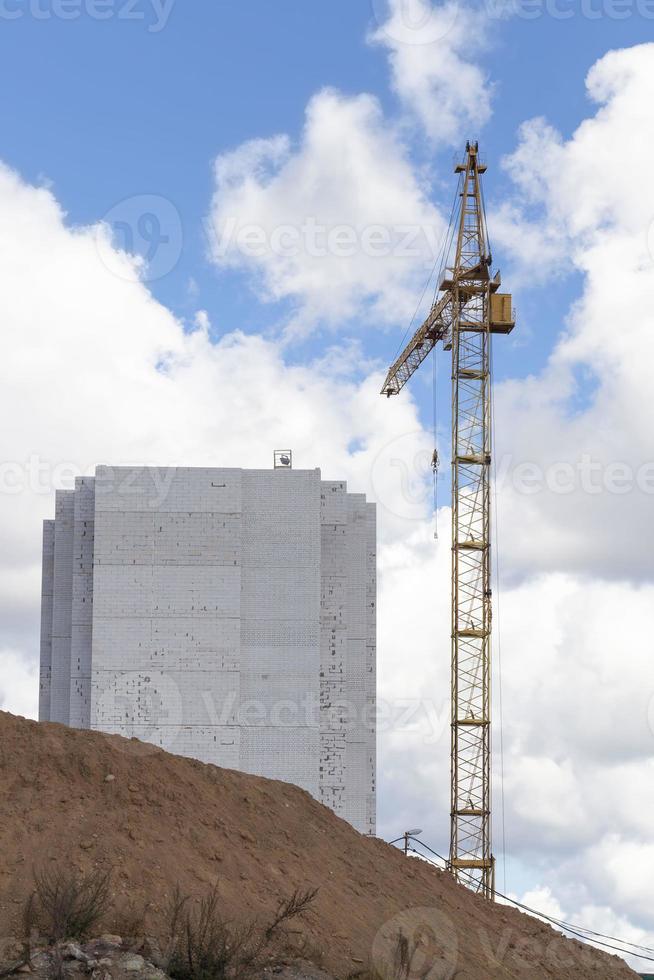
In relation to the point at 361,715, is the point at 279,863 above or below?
below

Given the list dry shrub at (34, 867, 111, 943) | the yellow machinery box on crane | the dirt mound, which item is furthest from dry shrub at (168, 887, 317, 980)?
the yellow machinery box on crane

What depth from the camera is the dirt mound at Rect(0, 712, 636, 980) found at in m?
21.5

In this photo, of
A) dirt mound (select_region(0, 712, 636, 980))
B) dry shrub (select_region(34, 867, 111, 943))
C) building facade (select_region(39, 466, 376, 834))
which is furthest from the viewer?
building facade (select_region(39, 466, 376, 834))

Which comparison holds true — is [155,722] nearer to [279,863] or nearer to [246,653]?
[246,653]

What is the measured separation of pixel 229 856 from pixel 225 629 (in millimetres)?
38155

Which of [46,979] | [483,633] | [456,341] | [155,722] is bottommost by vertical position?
[46,979]

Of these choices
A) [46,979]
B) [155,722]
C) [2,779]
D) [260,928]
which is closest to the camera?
[46,979]

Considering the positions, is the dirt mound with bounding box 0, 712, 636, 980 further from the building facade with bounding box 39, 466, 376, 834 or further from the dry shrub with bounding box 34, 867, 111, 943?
the building facade with bounding box 39, 466, 376, 834

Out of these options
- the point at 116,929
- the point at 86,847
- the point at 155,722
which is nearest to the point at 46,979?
the point at 116,929

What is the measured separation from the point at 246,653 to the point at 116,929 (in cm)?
4115

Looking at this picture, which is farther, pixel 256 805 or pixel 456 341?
pixel 456 341

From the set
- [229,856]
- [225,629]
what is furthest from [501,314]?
[229,856]

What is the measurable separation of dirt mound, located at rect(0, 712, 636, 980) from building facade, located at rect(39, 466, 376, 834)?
109 feet

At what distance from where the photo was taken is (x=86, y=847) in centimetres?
2164
